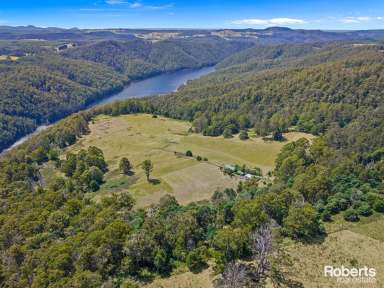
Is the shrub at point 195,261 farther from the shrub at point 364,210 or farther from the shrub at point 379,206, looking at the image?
the shrub at point 379,206

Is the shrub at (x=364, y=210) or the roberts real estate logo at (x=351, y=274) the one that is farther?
the shrub at (x=364, y=210)

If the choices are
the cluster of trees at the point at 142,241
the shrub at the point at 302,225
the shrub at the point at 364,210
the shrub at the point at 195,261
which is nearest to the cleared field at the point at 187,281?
the shrub at the point at 195,261

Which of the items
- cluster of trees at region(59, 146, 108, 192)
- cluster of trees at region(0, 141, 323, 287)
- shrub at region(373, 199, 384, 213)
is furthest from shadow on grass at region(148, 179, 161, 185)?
shrub at region(373, 199, 384, 213)

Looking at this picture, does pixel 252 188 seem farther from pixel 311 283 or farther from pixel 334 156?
pixel 311 283

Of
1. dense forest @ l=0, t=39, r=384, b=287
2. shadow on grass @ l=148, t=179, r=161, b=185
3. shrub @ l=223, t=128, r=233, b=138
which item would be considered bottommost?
shrub @ l=223, t=128, r=233, b=138

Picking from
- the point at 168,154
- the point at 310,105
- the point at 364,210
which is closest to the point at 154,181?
the point at 168,154

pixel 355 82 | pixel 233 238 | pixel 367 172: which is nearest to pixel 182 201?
pixel 233 238

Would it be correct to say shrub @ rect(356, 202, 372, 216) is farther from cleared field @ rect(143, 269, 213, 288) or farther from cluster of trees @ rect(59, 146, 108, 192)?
cluster of trees @ rect(59, 146, 108, 192)
